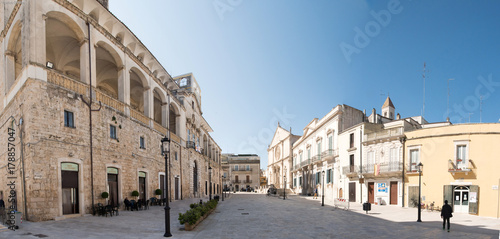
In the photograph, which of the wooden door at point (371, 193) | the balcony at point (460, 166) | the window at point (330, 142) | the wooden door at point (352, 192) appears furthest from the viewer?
the window at point (330, 142)

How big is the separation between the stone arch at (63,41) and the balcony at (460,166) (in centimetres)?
2756

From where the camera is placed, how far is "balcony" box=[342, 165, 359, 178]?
87.8ft

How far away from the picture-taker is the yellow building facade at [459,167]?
703 inches

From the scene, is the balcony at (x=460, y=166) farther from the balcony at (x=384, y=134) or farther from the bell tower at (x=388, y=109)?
the bell tower at (x=388, y=109)

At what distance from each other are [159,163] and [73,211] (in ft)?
34.8

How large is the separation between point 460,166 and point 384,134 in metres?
6.35

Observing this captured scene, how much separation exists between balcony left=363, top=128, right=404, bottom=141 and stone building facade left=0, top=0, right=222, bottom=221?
21.1m

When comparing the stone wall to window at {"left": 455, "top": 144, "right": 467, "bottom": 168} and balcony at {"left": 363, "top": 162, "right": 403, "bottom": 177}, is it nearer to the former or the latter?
balcony at {"left": 363, "top": 162, "right": 403, "bottom": 177}

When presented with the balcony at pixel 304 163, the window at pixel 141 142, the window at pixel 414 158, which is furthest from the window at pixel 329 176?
the window at pixel 141 142

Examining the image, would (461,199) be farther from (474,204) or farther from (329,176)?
(329,176)

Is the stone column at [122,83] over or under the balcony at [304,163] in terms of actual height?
over

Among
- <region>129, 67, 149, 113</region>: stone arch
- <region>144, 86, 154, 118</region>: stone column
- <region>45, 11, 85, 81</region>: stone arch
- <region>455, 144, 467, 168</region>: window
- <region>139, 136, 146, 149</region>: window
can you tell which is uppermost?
<region>45, 11, 85, 81</region>: stone arch

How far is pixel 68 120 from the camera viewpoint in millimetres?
13555

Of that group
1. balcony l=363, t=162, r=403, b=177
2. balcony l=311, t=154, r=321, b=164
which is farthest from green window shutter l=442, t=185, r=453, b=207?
balcony l=311, t=154, r=321, b=164
